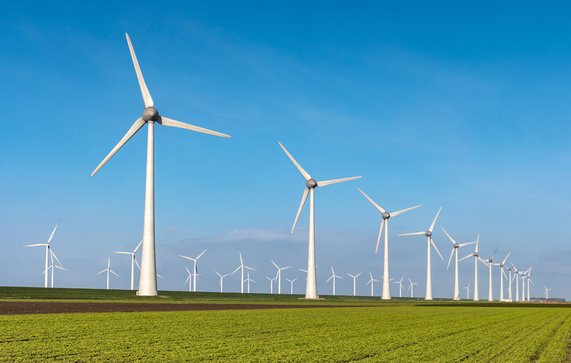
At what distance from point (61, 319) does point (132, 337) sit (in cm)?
1266

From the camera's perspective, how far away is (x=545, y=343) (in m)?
33.5

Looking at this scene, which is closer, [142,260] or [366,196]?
[142,260]

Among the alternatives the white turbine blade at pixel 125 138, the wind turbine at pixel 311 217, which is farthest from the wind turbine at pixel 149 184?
the wind turbine at pixel 311 217

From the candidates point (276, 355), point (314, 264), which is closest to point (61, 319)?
point (276, 355)

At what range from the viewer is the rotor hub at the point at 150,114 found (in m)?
89.0

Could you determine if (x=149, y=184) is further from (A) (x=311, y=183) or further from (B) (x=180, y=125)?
(A) (x=311, y=183)

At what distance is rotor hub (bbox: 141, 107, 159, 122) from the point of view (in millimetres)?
89000

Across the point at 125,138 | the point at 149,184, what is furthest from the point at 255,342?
the point at 125,138

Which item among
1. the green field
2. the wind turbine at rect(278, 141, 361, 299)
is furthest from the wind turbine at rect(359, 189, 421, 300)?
the green field

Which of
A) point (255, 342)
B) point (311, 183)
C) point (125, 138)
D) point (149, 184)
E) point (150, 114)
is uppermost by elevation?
point (150, 114)

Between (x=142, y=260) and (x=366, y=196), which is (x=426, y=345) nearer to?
(x=142, y=260)

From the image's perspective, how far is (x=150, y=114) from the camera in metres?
89.1

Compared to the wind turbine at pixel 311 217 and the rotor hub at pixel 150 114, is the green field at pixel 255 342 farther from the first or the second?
the wind turbine at pixel 311 217

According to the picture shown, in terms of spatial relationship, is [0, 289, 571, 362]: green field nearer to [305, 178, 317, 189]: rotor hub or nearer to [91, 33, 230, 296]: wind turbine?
[91, 33, 230, 296]: wind turbine
